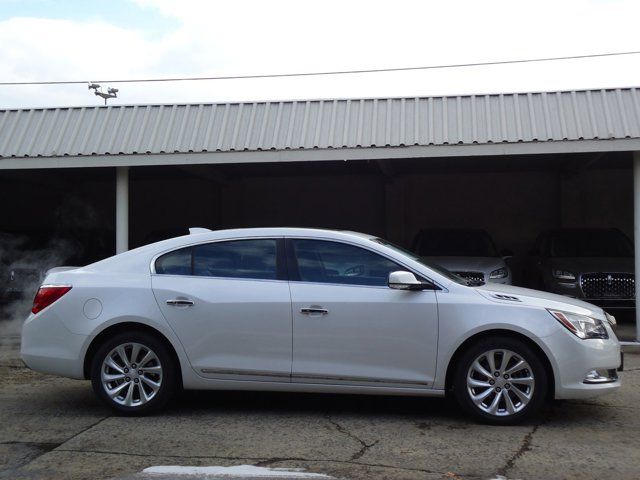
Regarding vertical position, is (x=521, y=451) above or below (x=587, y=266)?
below

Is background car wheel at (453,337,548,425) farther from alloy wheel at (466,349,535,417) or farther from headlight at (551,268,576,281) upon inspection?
headlight at (551,268,576,281)

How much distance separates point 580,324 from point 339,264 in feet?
6.45

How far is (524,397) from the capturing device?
5.51 metres

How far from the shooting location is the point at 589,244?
12.6 m

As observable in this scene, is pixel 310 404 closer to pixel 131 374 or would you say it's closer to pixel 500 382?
pixel 131 374

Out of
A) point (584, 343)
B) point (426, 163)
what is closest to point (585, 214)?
point (426, 163)

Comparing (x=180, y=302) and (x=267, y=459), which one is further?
(x=180, y=302)

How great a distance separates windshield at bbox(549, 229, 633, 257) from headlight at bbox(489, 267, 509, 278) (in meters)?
1.83

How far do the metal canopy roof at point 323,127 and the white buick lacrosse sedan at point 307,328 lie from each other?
12.2ft

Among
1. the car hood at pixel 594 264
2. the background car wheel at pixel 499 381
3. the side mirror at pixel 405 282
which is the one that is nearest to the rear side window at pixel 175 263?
the side mirror at pixel 405 282

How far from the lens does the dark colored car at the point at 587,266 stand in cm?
1109

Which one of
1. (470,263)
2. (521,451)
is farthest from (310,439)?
(470,263)

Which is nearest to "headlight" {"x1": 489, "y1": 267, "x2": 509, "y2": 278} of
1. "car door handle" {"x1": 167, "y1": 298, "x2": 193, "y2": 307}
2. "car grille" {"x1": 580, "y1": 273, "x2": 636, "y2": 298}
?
"car grille" {"x1": 580, "y1": 273, "x2": 636, "y2": 298}

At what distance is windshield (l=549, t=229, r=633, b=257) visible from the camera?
12273 millimetres
